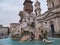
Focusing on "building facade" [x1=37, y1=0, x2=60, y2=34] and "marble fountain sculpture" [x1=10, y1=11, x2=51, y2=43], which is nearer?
"marble fountain sculpture" [x1=10, y1=11, x2=51, y2=43]

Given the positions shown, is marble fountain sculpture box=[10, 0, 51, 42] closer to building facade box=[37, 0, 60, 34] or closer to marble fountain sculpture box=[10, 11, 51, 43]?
marble fountain sculpture box=[10, 11, 51, 43]

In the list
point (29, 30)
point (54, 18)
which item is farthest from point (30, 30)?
point (54, 18)

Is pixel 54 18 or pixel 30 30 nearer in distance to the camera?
pixel 30 30

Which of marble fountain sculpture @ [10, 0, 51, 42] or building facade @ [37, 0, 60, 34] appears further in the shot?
building facade @ [37, 0, 60, 34]

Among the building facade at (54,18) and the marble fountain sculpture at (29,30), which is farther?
the building facade at (54,18)

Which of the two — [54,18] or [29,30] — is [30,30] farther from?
[54,18]

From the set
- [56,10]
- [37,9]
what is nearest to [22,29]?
[56,10]

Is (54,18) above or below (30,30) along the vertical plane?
above

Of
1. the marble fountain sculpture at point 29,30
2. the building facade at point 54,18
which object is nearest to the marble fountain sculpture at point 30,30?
the marble fountain sculpture at point 29,30

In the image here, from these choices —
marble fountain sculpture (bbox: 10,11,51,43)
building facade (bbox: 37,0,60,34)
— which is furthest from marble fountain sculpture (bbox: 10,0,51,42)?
building facade (bbox: 37,0,60,34)

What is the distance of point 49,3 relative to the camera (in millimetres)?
49000

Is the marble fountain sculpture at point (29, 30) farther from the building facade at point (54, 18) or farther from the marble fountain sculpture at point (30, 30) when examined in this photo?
the building facade at point (54, 18)

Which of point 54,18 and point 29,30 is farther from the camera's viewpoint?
point 54,18

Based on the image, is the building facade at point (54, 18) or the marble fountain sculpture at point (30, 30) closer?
the marble fountain sculpture at point (30, 30)
